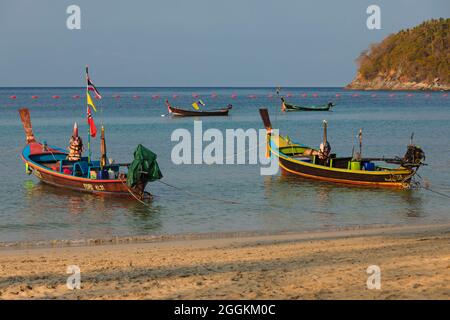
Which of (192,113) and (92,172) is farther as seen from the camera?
(192,113)

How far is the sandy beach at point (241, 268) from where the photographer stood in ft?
35.1

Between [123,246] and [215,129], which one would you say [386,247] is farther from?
[215,129]

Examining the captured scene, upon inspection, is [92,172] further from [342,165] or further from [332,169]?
[342,165]

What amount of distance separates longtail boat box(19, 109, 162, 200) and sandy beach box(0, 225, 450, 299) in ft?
18.2

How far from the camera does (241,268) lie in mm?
12711

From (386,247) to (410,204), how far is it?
842 cm

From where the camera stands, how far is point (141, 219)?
2045 cm

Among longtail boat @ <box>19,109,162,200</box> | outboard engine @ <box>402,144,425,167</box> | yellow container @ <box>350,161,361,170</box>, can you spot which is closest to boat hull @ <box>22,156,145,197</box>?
longtail boat @ <box>19,109,162,200</box>

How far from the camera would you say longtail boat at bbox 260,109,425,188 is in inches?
1009

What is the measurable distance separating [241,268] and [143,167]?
33.8ft

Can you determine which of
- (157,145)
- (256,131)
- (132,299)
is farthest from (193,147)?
(132,299)

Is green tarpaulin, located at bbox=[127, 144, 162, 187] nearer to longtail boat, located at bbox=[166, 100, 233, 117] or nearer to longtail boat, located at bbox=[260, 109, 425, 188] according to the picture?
longtail boat, located at bbox=[260, 109, 425, 188]

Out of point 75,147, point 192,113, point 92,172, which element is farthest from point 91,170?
point 192,113

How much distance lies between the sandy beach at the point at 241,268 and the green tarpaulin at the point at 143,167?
5.45 m
